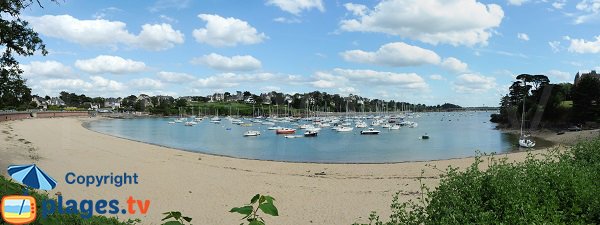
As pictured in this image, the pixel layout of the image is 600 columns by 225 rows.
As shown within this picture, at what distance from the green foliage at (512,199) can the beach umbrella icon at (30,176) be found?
4475mm

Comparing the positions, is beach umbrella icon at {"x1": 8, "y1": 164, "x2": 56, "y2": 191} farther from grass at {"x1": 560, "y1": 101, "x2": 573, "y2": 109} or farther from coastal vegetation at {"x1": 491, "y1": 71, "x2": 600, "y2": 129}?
grass at {"x1": 560, "y1": 101, "x2": 573, "y2": 109}

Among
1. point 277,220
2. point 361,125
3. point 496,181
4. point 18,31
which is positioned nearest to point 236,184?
point 277,220

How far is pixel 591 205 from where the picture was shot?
5.69 metres

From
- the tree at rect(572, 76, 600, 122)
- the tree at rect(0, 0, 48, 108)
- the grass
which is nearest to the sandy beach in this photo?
the tree at rect(0, 0, 48, 108)

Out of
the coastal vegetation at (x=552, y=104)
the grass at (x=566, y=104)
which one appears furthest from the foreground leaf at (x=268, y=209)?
the grass at (x=566, y=104)

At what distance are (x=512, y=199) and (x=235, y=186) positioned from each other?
2000 cm

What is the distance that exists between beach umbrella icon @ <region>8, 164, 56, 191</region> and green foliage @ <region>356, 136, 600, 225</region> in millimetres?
4475

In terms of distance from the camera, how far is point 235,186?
24016mm

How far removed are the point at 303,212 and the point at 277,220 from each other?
5.94ft

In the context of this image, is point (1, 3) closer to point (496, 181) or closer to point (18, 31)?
point (18, 31)

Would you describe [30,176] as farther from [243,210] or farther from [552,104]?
[552,104]

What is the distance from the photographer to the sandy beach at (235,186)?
17.5 metres

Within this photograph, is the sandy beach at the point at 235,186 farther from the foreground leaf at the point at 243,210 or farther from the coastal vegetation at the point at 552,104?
the coastal vegetation at the point at 552,104

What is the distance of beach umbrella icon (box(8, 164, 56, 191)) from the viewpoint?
5570mm
